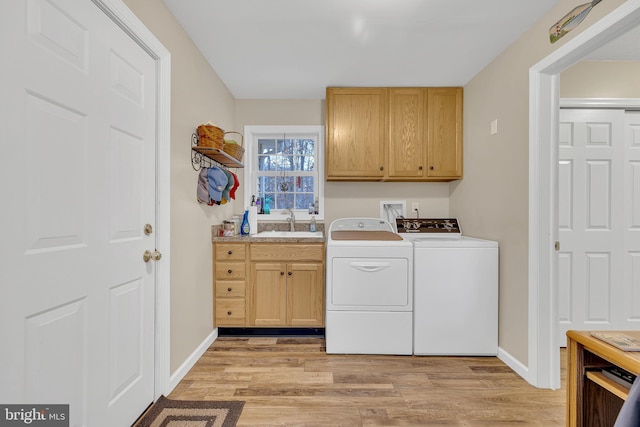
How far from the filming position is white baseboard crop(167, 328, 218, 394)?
186 centimetres

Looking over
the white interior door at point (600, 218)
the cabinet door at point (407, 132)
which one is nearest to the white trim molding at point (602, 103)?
the white interior door at point (600, 218)

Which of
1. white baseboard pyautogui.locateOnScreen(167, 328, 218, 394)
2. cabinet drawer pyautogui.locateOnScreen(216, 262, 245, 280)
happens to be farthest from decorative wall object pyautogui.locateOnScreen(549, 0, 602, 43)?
white baseboard pyautogui.locateOnScreen(167, 328, 218, 394)

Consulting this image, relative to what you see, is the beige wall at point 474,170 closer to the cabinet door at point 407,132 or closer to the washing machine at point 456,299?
the washing machine at point 456,299

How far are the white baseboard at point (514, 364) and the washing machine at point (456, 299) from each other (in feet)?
0.18

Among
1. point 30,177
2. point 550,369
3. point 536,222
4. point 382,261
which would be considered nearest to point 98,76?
point 30,177

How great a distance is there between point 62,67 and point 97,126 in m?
0.24

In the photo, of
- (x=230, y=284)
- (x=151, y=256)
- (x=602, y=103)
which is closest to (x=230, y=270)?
(x=230, y=284)

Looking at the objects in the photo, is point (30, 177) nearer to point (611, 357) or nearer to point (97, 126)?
point (97, 126)

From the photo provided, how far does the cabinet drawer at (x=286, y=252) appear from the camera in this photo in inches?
103

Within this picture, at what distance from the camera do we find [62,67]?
1069 mm

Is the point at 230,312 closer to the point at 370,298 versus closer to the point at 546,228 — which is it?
the point at 370,298

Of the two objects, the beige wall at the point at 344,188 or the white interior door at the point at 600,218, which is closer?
the white interior door at the point at 600,218

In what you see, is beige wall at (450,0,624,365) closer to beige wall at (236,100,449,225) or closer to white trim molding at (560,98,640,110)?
beige wall at (236,100,449,225)

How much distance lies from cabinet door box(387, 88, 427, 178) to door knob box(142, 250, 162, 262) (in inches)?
81.6
